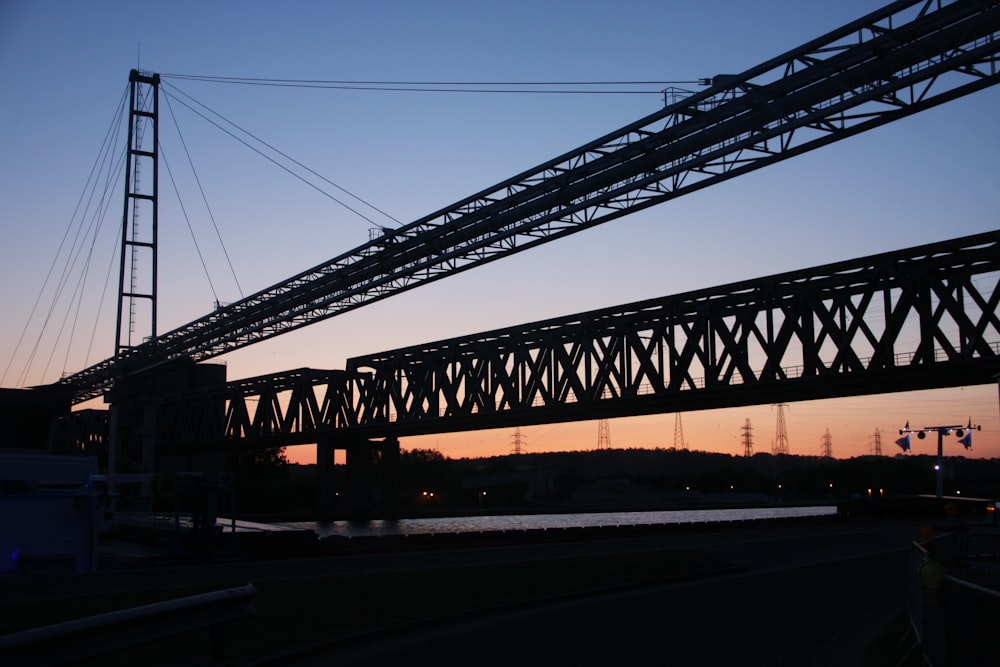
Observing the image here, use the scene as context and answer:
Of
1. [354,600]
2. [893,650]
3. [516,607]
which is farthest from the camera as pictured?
[516,607]

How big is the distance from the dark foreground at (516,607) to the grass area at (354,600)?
0.05 m

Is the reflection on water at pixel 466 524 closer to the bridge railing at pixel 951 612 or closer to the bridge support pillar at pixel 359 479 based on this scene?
the bridge support pillar at pixel 359 479

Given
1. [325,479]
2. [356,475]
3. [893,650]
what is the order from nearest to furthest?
[893,650]
[356,475]
[325,479]

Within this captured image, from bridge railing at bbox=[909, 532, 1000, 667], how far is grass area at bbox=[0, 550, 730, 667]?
8934mm

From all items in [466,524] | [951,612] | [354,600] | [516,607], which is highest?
[951,612]

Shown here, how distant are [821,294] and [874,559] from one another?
23.1 metres

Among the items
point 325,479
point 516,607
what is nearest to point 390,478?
point 325,479

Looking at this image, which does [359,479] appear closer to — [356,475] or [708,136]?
[356,475]

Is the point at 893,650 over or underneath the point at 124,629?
underneath

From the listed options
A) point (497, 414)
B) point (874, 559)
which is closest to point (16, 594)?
point (874, 559)

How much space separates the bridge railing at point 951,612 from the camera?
935 centimetres

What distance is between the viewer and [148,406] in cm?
7638

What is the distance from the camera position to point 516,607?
69.5 ft

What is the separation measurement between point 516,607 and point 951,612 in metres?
11.4
